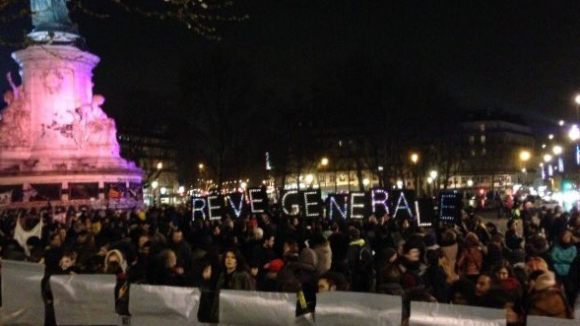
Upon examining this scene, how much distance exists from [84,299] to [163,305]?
96 cm

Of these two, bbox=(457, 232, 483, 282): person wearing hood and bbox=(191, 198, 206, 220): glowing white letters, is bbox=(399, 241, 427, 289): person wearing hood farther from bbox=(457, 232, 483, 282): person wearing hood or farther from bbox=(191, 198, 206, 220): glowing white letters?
bbox=(191, 198, 206, 220): glowing white letters

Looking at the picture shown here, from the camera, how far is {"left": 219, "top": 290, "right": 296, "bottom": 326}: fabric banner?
22.4ft

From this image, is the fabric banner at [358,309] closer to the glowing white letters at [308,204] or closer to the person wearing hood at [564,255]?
the person wearing hood at [564,255]

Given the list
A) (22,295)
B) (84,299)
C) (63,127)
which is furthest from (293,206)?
(63,127)

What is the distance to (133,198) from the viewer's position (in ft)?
139

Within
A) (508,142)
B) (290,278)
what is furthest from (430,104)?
(508,142)

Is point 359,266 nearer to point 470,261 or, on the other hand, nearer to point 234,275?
point 470,261

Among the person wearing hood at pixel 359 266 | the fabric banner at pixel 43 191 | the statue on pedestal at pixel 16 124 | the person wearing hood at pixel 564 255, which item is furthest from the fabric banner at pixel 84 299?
the statue on pedestal at pixel 16 124

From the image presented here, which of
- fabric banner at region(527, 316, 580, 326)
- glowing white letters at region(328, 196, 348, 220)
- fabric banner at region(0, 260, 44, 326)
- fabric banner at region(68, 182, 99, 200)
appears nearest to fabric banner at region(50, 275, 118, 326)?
fabric banner at region(0, 260, 44, 326)

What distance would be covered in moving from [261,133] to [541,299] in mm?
50937

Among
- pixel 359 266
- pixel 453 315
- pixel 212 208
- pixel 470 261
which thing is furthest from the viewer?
pixel 212 208

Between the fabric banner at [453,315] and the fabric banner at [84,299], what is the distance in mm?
3000

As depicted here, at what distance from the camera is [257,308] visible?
6945 mm

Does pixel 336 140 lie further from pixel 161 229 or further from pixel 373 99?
pixel 161 229
